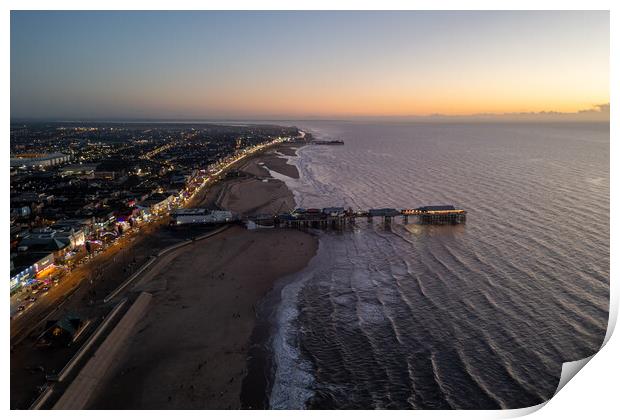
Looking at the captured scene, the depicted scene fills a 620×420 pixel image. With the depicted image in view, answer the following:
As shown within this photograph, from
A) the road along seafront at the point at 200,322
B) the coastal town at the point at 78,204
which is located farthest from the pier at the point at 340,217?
the coastal town at the point at 78,204

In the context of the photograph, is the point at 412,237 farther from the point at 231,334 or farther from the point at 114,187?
the point at 114,187

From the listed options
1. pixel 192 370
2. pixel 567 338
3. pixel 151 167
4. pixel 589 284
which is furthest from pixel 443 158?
pixel 192 370

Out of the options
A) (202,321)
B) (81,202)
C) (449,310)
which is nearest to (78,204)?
(81,202)

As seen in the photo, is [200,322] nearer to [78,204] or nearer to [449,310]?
[449,310]

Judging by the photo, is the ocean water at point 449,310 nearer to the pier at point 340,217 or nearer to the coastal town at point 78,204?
the pier at point 340,217

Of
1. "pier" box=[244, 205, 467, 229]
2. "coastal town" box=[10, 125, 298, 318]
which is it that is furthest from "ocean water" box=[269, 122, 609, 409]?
"coastal town" box=[10, 125, 298, 318]
